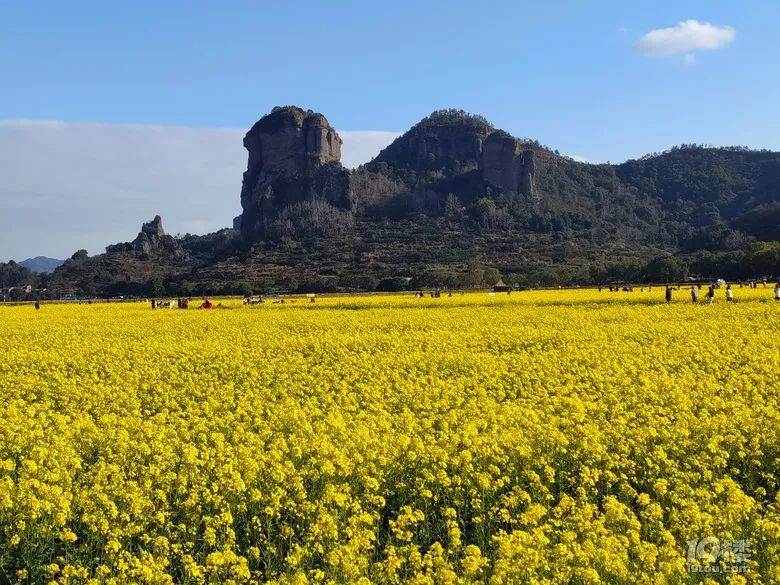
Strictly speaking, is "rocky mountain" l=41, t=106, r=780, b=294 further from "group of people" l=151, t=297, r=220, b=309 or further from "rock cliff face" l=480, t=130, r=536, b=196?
"group of people" l=151, t=297, r=220, b=309

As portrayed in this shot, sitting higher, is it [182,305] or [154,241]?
[154,241]

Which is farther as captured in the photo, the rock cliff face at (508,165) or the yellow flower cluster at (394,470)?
the rock cliff face at (508,165)

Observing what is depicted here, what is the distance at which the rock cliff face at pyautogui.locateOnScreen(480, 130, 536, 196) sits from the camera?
191625 mm

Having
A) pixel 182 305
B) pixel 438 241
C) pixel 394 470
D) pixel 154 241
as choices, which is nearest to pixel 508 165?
pixel 438 241

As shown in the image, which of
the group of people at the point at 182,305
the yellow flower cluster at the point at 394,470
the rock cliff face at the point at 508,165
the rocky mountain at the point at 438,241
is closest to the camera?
the yellow flower cluster at the point at 394,470

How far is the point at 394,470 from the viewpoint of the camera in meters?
7.81

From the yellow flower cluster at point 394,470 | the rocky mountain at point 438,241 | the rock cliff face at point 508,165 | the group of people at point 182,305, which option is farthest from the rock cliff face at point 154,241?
the yellow flower cluster at point 394,470

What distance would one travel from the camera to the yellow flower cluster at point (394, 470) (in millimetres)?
5555

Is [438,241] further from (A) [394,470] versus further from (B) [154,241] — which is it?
(A) [394,470]

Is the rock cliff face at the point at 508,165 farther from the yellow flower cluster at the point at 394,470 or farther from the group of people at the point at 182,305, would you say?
the yellow flower cluster at the point at 394,470

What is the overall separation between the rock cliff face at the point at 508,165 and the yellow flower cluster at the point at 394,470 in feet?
593

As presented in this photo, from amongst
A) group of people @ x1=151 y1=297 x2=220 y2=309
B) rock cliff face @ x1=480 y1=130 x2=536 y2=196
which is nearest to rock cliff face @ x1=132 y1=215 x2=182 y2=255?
rock cliff face @ x1=480 y1=130 x2=536 y2=196

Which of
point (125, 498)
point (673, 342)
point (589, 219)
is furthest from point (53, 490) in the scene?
point (589, 219)

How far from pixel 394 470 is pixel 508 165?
636 feet
